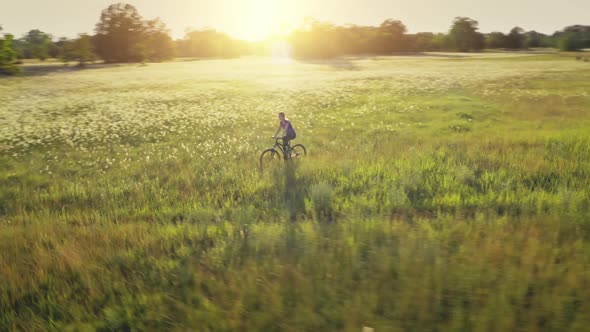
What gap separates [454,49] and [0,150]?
13269cm

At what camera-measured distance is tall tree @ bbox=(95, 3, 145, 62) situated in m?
92.7

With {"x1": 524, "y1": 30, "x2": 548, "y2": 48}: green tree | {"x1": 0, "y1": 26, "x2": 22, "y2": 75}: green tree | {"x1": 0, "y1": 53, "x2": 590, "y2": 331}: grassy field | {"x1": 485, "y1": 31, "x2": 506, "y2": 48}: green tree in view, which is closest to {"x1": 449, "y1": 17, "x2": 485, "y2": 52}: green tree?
{"x1": 485, "y1": 31, "x2": 506, "y2": 48}: green tree

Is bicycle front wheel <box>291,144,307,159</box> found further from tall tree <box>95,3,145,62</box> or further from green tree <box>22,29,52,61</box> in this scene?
tall tree <box>95,3,145,62</box>

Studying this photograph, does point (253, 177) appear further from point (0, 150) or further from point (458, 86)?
point (458, 86)

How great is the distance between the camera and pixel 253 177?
393 inches

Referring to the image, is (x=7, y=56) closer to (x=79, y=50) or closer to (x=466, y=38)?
(x=79, y=50)

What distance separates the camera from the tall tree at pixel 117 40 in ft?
304

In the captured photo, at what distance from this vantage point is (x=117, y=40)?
9325cm

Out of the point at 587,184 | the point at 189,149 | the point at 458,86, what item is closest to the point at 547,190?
the point at 587,184

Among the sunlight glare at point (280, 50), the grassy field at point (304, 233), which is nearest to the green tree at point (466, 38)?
the sunlight glare at point (280, 50)

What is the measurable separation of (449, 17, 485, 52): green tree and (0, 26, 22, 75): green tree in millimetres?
134701

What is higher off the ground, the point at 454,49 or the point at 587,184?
the point at 454,49

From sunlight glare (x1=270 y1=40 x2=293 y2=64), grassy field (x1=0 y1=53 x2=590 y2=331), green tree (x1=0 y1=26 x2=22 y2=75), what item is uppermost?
sunlight glare (x1=270 y1=40 x2=293 y2=64)

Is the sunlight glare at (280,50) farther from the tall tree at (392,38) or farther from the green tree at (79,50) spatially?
the green tree at (79,50)
